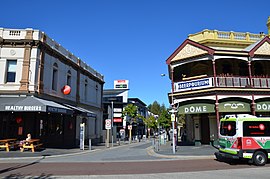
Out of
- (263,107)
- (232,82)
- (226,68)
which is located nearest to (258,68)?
(226,68)

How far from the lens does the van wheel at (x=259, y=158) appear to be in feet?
40.8

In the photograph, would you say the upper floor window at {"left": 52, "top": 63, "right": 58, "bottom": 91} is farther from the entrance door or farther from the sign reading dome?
the sign reading dome

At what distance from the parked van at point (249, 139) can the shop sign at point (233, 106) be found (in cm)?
739

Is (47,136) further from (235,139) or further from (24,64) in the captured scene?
(235,139)

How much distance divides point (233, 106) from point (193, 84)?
3.70 m

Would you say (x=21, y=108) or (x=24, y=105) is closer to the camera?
(x=21, y=108)

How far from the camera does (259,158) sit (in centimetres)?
1253

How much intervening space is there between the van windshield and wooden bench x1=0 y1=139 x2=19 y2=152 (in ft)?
50.3

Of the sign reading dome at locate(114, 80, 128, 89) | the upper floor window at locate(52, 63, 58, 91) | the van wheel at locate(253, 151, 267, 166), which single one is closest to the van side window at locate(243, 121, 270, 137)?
the van wheel at locate(253, 151, 267, 166)

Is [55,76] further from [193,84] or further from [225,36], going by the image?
[225,36]

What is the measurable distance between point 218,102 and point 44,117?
15.4 m

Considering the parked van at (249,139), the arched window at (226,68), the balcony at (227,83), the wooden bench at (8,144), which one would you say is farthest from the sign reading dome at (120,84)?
the parked van at (249,139)

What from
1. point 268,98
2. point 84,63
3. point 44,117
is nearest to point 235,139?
point 268,98

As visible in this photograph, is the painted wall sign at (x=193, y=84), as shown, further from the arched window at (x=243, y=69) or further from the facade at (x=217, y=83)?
the arched window at (x=243, y=69)
